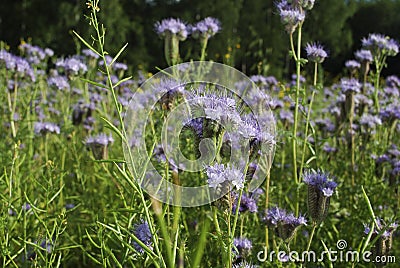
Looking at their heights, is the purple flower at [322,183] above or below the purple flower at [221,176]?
below

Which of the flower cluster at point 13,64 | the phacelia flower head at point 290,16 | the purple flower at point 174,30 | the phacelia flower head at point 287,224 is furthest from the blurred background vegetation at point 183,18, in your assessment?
the phacelia flower head at point 287,224

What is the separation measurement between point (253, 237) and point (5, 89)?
1568 mm

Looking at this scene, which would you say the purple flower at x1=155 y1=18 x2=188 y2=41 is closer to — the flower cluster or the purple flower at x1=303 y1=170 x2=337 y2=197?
the flower cluster

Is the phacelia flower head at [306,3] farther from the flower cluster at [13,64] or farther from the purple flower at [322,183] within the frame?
the flower cluster at [13,64]

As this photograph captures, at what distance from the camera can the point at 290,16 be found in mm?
1771

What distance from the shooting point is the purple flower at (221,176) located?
102 cm

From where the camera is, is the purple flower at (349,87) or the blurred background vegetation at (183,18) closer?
the purple flower at (349,87)

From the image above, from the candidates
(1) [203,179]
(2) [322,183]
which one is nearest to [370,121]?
(1) [203,179]

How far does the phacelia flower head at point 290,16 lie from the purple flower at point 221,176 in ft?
2.93

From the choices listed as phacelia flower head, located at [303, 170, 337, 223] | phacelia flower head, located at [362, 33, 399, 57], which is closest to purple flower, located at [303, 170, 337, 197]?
phacelia flower head, located at [303, 170, 337, 223]

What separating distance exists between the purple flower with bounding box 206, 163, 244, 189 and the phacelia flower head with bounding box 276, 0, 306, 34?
0.89 metres

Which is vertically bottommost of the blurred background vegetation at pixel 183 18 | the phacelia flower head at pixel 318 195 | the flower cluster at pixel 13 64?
the phacelia flower head at pixel 318 195

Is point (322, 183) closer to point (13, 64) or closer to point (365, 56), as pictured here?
point (365, 56)

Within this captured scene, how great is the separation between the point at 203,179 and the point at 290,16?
63 centimetres
